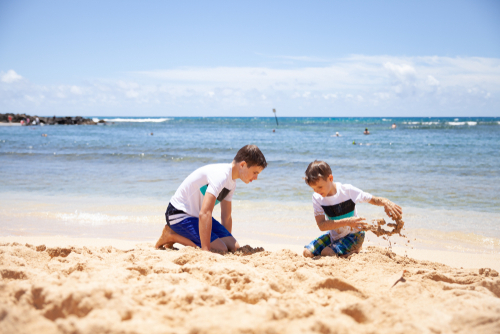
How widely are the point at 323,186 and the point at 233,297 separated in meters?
1.56

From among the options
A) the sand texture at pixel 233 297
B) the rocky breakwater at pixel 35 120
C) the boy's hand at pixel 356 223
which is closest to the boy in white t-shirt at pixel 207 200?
the sand texture at pixel 233 297

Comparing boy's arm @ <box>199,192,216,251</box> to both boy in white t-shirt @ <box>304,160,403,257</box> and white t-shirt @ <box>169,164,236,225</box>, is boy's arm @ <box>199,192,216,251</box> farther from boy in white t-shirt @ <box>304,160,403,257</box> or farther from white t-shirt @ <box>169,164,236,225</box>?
boy in white t-shirt @ <box>304,160,403,257</box>

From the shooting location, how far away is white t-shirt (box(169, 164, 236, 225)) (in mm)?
3648

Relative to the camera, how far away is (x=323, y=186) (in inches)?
135

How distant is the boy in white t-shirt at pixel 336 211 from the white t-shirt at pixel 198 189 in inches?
31.9

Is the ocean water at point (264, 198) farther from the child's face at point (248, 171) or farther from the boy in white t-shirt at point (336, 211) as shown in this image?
the child's face at point (248, 171)

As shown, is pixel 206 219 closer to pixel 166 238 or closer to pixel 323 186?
pixel 166 238

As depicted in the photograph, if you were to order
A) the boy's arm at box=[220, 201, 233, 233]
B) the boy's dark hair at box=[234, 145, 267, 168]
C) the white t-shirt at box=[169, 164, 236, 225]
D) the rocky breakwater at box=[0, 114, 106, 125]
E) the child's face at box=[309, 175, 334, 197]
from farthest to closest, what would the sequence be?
the rocky breakwater at box=[0, 114, 106, 125]
the boy's arm at box=[220, 201, 233, 233]
the white t-shirt at box=[169, 164, 236, 225]
the boy's dark hair at box=[234, 145, 267, 168]
the child's face at box=[309, 175, 334, 197]

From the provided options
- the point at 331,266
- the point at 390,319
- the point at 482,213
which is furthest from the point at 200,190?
the point at 482,213

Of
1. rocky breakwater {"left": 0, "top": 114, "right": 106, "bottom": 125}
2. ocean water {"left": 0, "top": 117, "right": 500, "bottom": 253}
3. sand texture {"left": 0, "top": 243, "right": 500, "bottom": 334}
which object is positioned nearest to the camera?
sand texture {"left": 0, "top": 243, "right": 500, "bottom": 334}

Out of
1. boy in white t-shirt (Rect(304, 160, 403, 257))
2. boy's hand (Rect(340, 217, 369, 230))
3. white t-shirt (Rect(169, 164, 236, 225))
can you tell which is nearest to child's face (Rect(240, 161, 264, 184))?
white t-shirt (Rect(169, 164, 236, 225))

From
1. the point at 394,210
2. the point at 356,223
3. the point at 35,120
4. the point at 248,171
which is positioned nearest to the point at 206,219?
the point at 248,171

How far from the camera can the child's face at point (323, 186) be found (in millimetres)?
3398

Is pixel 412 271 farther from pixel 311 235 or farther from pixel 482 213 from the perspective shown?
pixel 482 213
